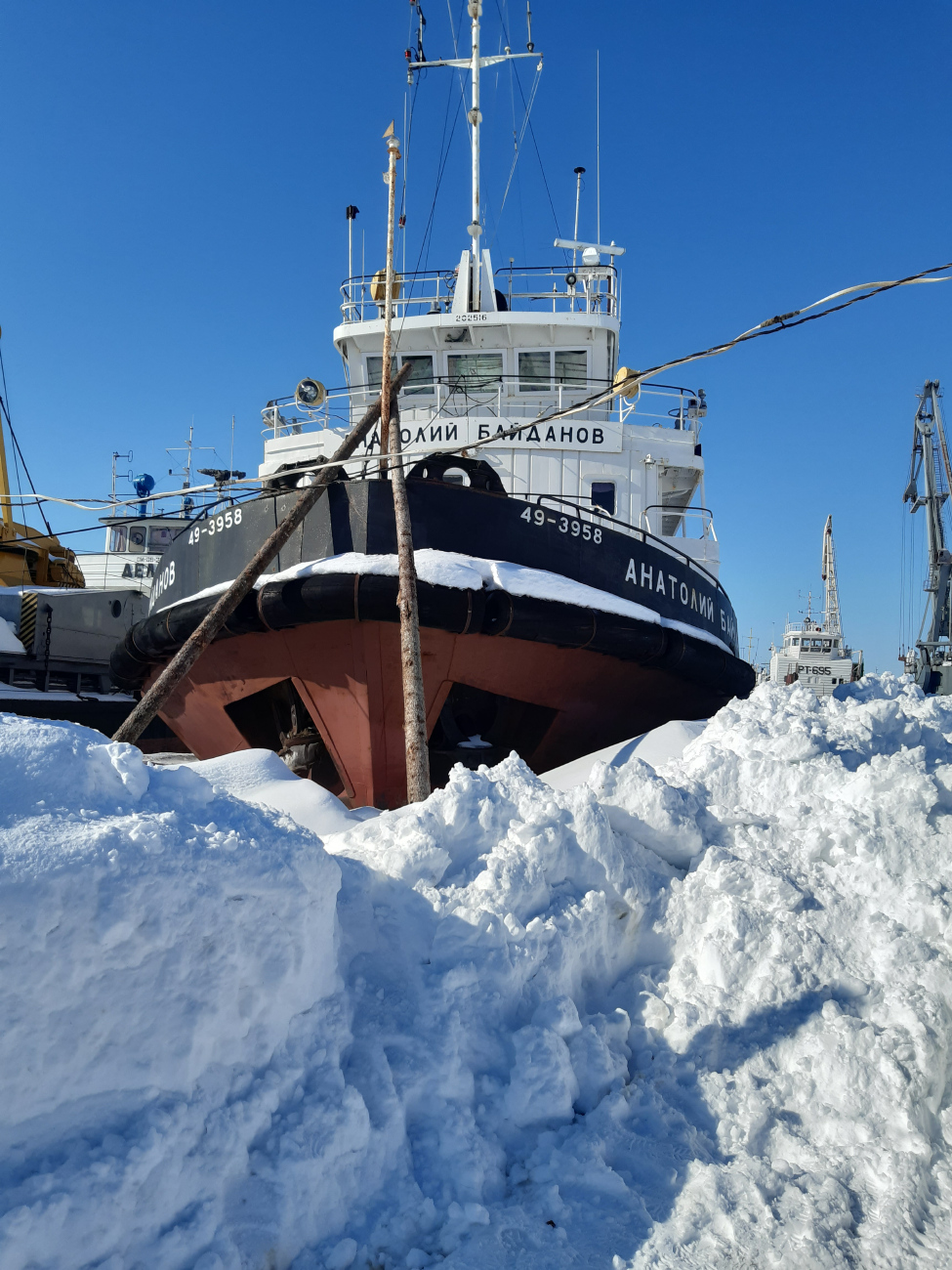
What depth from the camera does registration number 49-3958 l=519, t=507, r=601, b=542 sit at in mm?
6625

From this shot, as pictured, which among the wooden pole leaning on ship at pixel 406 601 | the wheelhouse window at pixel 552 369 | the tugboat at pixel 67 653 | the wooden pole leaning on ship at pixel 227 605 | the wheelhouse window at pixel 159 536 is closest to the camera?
the wooden pole leaning on ship at pixel 406 601

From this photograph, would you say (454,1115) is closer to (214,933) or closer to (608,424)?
(214,933)

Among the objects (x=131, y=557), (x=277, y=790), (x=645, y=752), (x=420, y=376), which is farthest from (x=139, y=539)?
(x=645, y=752)

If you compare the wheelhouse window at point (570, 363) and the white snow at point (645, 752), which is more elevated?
the wheelhouse window at point (570, 363)

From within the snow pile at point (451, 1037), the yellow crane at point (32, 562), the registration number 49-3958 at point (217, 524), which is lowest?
the snow pile at point (451, 1037)

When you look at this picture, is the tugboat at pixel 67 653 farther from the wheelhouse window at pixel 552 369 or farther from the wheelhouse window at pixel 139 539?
the wheelhouse window at pixel 552 369

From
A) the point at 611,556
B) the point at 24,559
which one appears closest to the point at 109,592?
the point at 24,559

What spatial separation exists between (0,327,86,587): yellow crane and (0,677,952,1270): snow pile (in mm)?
16607

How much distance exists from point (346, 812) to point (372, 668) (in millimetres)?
2203

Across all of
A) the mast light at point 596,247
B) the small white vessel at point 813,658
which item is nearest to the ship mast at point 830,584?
the small white vessel at point 813,658

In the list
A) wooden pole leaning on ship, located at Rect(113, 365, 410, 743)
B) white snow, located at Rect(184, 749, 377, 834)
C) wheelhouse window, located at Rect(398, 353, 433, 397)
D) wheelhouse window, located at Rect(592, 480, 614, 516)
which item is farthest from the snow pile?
wheelhouse window, located at Rect(398, 353, 433, 397)

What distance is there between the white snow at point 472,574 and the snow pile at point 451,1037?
302cm

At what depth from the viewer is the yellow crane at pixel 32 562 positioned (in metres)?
17.3

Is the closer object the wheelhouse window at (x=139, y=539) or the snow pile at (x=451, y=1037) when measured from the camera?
the snow pile at (x=451, y=1037)
